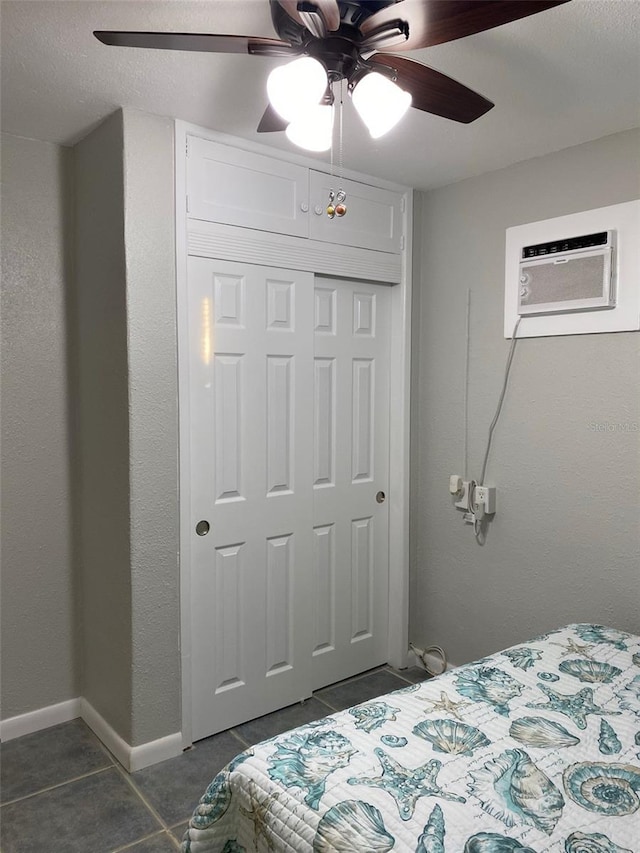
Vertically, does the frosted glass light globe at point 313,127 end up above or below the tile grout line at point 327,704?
above

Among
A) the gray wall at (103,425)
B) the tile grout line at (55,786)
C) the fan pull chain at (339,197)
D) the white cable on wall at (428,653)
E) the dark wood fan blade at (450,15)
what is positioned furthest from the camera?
the white cable on wall at (428,653)

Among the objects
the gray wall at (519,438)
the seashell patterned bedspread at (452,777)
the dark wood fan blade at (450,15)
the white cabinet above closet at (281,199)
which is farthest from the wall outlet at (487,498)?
the dark wood fan blade at (450,15)

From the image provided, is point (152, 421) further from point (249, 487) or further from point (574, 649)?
point (574, 649)

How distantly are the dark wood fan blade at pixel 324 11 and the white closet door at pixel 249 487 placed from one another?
1254 millimetres

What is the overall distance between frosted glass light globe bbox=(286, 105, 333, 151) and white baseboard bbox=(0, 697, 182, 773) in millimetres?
2220

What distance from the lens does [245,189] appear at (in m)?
2.63

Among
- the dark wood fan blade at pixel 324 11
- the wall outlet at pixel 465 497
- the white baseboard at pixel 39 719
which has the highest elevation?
the dark wood fan blade at pixel 324 11

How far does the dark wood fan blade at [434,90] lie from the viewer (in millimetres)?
1550

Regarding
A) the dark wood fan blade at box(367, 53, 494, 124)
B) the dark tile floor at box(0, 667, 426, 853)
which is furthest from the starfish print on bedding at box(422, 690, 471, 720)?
the dark wood fan blade at box(367, 53, 494, 124)

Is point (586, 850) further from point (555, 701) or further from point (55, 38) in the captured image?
point (55, 38)

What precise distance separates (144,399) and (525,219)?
1.78 m

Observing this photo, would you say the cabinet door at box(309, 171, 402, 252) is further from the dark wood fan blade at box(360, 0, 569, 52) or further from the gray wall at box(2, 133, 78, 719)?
the dark wood fan blade at box(360, 0, 569, 52)

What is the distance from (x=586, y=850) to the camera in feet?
4.03

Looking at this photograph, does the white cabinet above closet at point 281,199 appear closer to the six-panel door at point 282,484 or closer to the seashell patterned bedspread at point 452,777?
the six-panel door at point 282,484
